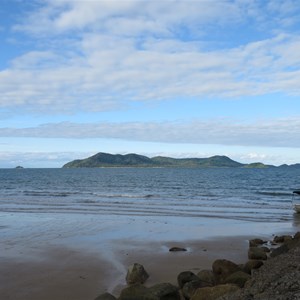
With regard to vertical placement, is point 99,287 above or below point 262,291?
below

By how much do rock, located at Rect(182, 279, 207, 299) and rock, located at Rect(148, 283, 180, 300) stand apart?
10.2 inches

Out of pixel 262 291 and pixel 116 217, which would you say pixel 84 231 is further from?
pixel 262 291

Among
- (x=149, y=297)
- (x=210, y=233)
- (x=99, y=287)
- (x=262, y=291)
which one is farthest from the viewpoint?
(x=210, y=233)

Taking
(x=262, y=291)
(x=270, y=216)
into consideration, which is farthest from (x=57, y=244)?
(x=270, y=216)

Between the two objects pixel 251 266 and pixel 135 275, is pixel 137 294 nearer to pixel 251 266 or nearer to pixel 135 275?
pixel 135 275

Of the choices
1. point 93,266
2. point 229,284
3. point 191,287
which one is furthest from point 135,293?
point 93,266

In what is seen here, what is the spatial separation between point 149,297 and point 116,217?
52.9 ft

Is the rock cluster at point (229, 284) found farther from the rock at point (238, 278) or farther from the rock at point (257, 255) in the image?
the rock at point (257, 255)

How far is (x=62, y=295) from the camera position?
9.52 m

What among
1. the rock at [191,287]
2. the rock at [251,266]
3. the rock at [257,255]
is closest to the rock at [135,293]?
the rock at [191,287]

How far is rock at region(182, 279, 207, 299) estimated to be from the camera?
29.9 feet

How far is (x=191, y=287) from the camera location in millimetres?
9227

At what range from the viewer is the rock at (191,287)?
912 centimetres

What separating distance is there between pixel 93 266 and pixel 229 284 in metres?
5.00
